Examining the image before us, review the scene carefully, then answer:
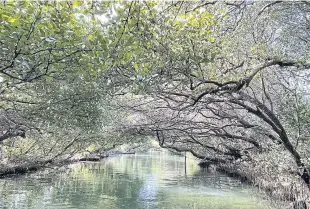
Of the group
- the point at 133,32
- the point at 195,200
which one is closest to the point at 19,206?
the point at 195,200

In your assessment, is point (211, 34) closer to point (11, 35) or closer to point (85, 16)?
point (85, 16)

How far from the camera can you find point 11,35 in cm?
417

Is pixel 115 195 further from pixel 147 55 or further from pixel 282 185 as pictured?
pixel 147 55

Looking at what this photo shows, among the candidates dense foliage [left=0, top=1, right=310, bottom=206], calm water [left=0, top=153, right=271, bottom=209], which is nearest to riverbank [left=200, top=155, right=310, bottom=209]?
dense foliage [left=0, top=1, right=310, bottom=206]

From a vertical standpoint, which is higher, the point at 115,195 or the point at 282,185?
the point at 282,185

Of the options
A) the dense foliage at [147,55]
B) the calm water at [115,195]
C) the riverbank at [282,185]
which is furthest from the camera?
the calm water at [115,195]

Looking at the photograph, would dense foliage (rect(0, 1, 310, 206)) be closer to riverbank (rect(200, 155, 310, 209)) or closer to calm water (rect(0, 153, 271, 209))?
riverbank (rect(200, 155, 310, 209))

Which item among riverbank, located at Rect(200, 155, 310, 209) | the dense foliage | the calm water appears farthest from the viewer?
the calm water

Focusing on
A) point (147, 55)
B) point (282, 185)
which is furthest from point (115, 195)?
point (147, 55)

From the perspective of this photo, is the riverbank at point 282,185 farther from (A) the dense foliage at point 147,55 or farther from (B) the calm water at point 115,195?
(B) the calm water at point 115,195

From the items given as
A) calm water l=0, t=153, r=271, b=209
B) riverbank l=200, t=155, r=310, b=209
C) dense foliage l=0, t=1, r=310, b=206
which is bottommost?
calm water l=0, t=153, r=271, b=209

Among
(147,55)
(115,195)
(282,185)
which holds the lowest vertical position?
(115,195)

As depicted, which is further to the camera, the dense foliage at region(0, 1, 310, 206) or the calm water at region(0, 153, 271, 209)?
the calm water at region(0, 153, 271, 209)

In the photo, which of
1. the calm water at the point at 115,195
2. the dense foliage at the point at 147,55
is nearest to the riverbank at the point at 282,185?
the dense foliage at the point at 147,55
